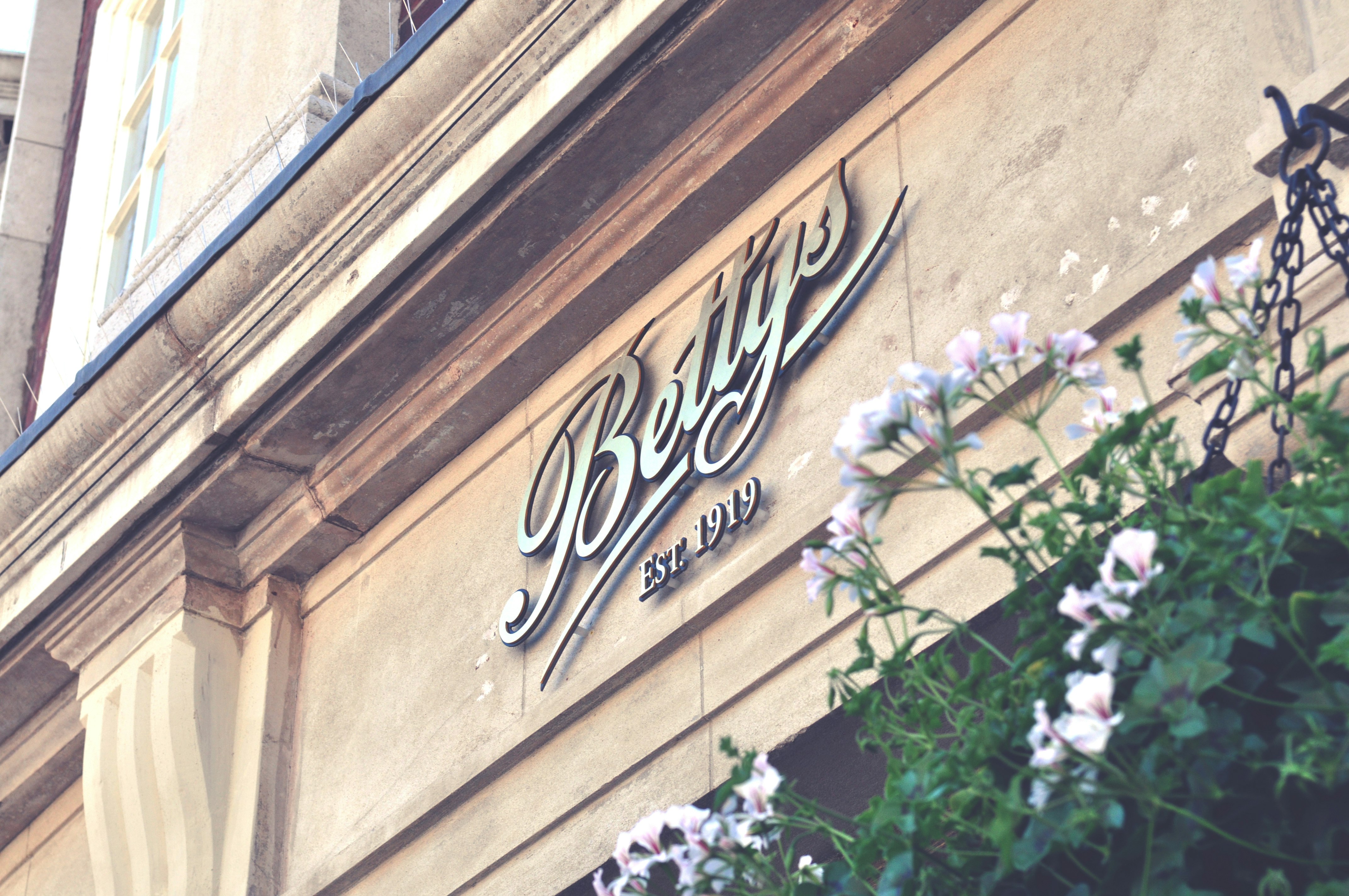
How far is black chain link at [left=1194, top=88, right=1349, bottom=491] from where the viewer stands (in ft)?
9.05

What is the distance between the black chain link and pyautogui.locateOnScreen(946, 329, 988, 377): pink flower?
0.44 metres

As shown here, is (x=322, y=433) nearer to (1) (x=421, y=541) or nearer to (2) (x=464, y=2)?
(1) (x=421, y=541)

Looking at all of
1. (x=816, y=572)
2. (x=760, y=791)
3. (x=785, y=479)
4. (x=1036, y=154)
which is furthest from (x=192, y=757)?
(x=816, y=572)

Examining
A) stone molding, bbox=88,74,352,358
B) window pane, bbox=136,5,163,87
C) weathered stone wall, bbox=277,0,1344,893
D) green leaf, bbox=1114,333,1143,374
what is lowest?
green leaf, bbox=1114,333,1143,374

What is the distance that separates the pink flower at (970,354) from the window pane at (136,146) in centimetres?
773

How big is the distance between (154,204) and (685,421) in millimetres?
4692

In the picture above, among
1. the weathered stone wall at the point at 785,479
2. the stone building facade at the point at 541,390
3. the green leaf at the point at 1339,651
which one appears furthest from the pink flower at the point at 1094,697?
the weathered stone wall at the point at 785,479

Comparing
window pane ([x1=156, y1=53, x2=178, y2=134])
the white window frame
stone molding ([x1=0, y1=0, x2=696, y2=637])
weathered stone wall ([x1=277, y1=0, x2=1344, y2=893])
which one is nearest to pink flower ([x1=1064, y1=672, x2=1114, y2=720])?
weathered stone wall ([x1=277, y1=0, x2=1344, y2=893])

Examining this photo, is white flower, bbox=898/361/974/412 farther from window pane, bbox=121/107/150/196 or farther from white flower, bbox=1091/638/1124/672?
window pane, bbox=121/107/150/196

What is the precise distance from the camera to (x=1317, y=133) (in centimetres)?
306

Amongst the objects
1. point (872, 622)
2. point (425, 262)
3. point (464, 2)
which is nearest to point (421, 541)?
point (425, 262)

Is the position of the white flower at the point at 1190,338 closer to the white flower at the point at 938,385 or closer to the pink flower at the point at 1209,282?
the pink flower at the point at 1209,282

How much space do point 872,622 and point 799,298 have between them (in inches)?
44.7

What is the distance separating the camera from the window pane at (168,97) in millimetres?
8883
